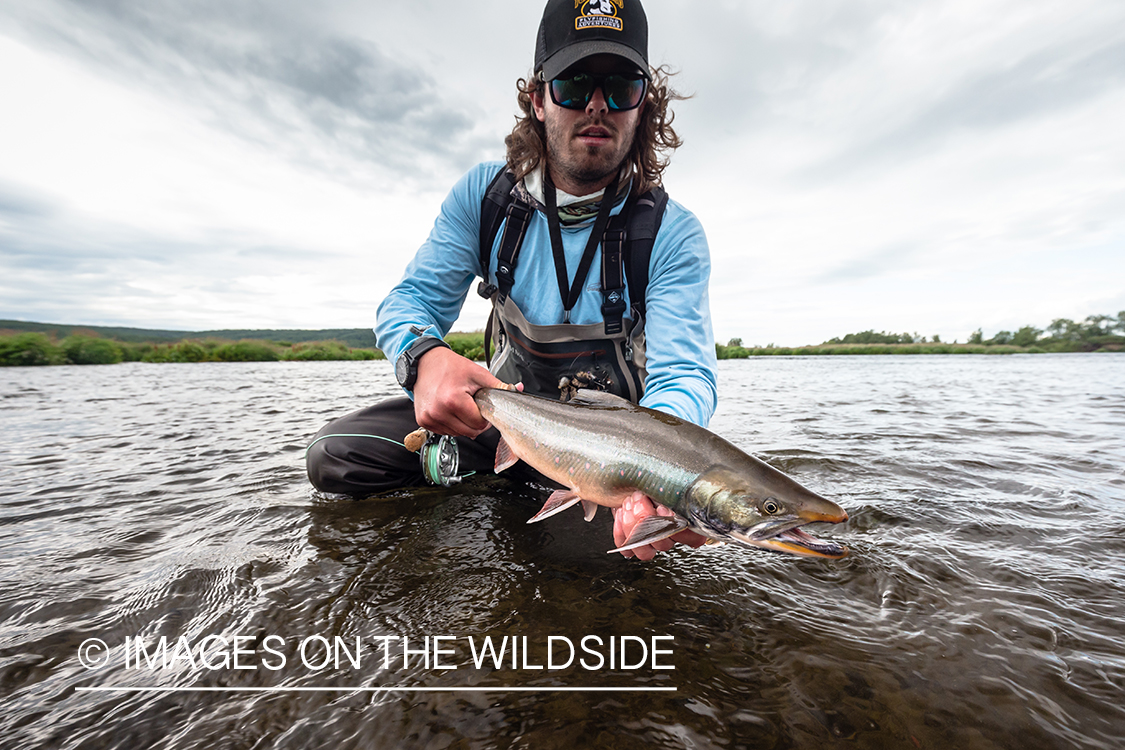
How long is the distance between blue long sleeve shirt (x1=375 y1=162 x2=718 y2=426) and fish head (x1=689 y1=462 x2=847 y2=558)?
88cm

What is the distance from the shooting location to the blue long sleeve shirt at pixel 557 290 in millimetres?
3043

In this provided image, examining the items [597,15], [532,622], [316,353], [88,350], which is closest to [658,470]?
[532,622]

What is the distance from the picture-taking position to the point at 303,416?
8055 mm

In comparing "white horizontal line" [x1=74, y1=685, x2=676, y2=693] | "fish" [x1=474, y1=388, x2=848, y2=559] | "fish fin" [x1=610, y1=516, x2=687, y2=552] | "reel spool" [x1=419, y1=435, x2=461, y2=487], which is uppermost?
"fish" [x1=474, y1=388, x2=848, y2=559]

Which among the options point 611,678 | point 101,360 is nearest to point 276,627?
point 611,678

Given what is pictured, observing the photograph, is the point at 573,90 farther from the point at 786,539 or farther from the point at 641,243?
the point at 786,539

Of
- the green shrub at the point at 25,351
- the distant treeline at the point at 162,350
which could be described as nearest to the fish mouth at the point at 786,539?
the distant treeline at the point at 162,350

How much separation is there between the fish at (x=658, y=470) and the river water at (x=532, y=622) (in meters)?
0.47

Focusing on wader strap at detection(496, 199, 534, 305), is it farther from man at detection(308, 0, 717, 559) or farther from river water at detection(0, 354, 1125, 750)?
river water at detection(0, 354, 1125, 750)

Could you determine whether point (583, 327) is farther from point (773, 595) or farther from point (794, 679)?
point (794, 679)

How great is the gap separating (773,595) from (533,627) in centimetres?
125

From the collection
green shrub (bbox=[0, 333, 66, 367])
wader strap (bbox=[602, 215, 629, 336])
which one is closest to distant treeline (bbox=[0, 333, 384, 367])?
green shrub (bbox=[0, 333, 66, 367])

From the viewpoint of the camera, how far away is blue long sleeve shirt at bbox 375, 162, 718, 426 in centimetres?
304

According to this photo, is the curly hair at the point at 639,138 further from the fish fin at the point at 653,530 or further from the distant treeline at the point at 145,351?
the distant treeline at the point at 145,351
